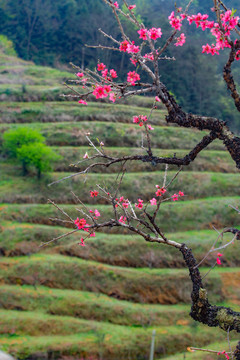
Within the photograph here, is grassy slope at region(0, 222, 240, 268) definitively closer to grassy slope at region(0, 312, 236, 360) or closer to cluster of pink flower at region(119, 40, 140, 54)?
grassy slope at region(0, 312, 236, 360)

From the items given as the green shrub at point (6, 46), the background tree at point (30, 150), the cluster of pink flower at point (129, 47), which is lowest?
the background tree at point (30, 150)

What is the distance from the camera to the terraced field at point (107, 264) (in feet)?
55.7

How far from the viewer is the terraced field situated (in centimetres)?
1698

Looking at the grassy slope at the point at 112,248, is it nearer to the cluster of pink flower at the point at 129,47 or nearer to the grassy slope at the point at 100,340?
the grassy slope at the point at 100,340

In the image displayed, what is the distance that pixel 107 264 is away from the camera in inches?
866

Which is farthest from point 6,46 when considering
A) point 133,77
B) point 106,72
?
point 133,77

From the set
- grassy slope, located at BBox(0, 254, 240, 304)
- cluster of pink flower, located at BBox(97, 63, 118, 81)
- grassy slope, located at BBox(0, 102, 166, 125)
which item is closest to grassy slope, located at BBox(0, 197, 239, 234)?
grassy slope, located at BBox(0, 254, 240, 304)

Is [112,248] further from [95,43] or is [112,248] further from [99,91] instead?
[95,43]

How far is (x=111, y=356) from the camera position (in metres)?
16.3

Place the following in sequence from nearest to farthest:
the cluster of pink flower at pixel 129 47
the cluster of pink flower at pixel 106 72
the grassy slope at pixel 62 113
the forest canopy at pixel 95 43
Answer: the cluster of pink flower at pixel 129 47
the cluster of pink flower at pixel 106 72
the grassy slope at pixel 62 113
the forest canopy at pixel 95 43

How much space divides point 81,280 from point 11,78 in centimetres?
3003

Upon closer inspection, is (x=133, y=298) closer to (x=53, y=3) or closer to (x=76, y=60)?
(x=76, y=60)

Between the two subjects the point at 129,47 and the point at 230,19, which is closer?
the point at 230,19

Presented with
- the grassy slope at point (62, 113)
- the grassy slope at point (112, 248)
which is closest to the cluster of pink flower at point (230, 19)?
the grassy slope at point (112, 248)
